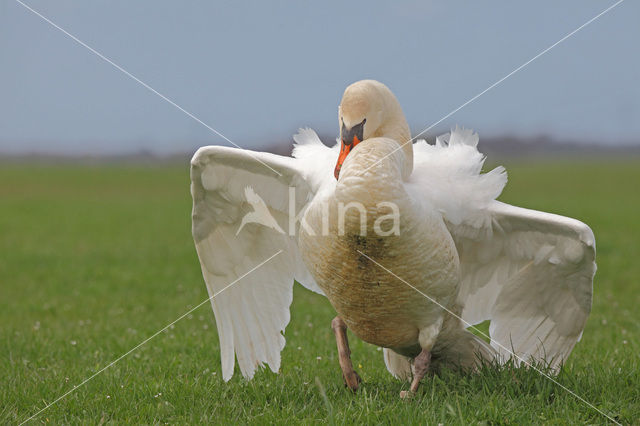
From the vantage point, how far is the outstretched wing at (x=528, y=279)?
16.8ft

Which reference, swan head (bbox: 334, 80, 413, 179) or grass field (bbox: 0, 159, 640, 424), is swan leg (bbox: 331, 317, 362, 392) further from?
swan head (bbox: 334, 80, 413, 179)

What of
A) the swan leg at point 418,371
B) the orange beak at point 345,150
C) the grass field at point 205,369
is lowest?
the grass field at point 205,369

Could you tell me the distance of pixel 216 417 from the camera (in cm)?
484

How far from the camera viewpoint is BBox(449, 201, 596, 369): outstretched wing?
5109mm

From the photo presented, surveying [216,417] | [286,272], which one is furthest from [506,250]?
[216,417]

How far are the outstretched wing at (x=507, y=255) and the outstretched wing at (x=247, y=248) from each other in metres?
0.95

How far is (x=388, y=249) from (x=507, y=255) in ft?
4.67

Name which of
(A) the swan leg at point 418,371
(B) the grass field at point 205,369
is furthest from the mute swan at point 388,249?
(B) the grass field at point 205,369

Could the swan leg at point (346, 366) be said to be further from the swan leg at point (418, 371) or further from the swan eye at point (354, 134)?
the swan eye at point (354, 134)

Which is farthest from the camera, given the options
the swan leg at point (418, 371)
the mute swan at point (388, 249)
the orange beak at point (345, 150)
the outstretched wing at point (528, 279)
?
the outstretched wing at point (528, 279)

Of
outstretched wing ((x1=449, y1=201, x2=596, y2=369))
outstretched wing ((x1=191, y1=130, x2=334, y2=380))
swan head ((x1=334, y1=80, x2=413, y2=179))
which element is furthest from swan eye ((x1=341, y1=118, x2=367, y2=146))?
outstretched wing ((x1=449, y1=201, x2=596, y2=369))

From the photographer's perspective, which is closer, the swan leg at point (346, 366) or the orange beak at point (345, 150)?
the orange beak at point (345, 150)

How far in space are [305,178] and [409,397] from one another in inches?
64.6

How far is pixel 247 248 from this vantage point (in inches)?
240
